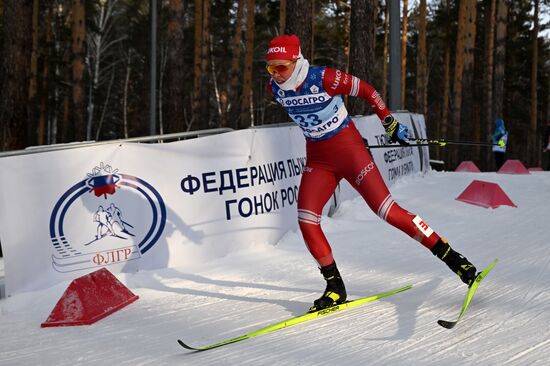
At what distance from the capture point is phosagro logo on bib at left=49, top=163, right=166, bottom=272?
5.32m

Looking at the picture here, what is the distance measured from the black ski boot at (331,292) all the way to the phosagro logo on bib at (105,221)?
2073mm

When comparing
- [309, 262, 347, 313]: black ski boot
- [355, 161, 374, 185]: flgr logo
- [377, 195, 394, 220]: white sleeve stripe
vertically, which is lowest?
[309, 262, 347, 313]: black ski boot

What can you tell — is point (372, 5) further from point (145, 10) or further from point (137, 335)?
point (145, 10)

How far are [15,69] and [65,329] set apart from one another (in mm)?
8777

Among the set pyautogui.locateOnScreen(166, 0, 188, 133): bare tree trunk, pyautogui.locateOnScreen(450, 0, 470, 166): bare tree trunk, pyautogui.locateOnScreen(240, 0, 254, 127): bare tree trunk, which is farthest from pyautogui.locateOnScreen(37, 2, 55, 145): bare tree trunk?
pyautogui.locateOnScreen(450, 0, 470, 166): bare tree trunk

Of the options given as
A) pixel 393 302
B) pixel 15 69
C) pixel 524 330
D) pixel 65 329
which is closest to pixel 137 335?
pixel 65 329

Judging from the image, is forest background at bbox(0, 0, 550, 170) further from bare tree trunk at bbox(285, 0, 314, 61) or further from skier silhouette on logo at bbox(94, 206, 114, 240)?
skier silhouette on logo at bbox(94, 206, 114, 240)

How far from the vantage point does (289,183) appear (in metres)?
7.35

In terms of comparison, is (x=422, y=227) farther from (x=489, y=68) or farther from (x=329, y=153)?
(x=489, y=68)

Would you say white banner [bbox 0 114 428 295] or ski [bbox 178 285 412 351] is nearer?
A: ski [bbox 178 285 412 351]

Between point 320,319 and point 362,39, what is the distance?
886 centimetres

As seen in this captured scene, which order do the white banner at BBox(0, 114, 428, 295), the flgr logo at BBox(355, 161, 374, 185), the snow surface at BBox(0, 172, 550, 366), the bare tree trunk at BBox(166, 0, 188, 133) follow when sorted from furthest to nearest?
the bare tree trunk at BBox(166, 0, 188, 133)
the white banner at BBox(0, 114, 428, 295)
the flgr logo at BBox(355, 161, 374, 185)
the snow surface at BBox(0, 172, 550, 366)

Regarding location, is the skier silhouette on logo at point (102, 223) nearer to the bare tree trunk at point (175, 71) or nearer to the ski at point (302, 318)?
the ski at point (302, 318)

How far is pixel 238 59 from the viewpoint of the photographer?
28.0m
